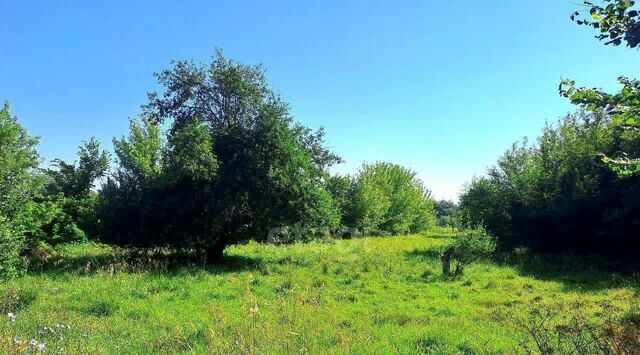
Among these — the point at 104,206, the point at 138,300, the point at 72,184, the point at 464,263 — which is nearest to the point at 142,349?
the point at 138,300

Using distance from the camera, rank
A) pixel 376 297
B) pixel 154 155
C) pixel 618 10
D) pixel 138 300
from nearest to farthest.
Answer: pixel 618 10
pixel 138 300
pixel 376 297
pixel 154 155

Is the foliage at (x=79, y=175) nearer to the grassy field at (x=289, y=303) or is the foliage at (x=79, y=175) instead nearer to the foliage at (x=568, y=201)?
the grassy field at (x=289, y=303)

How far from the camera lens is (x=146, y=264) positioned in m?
15.8

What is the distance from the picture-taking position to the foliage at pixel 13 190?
482 inches

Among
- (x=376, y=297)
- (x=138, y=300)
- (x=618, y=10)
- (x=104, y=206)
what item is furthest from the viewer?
(x=104, y=206)

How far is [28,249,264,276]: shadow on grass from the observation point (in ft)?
45.7

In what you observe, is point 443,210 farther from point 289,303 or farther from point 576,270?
point 289,303

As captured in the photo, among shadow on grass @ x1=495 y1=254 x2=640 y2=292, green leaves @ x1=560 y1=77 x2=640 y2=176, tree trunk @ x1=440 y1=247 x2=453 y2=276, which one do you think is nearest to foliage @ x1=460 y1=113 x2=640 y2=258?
shadow on grass @ x1=495 y1=254 x2=640 y2=292

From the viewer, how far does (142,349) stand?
5.68 metres

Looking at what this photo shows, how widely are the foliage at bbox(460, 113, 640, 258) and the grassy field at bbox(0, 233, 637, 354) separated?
2.54 m

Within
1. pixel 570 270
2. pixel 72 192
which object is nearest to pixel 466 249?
pixel 570 270

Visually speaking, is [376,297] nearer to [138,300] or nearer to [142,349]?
[138,300]

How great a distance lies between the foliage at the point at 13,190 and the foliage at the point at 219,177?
278 centimetres

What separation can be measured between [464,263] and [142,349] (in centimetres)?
1418
